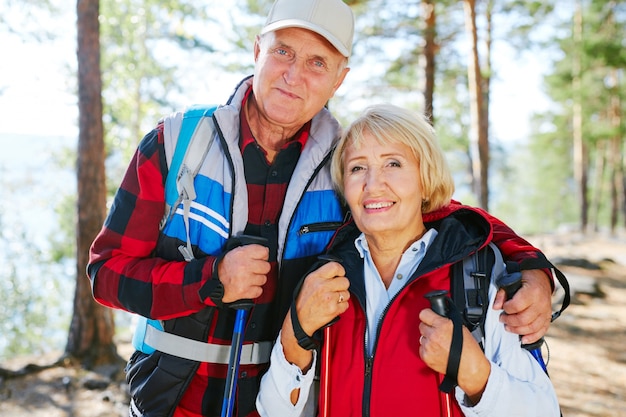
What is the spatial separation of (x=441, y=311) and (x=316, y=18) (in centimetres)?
149

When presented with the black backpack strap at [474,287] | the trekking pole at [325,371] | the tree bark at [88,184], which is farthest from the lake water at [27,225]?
the black backpack strap at [474,287]

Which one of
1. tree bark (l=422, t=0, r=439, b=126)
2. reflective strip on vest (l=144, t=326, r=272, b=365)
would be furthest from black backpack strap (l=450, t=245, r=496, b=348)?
tree bark (l=422, t=0, r=439, b=126)

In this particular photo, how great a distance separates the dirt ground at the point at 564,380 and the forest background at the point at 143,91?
51 cm

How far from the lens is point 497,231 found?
2.34m

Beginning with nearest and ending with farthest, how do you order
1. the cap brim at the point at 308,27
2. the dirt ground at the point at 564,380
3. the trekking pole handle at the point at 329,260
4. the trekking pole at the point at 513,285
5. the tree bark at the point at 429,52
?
the trekking pole at the point at 513,285 → the trekking pole handle at the point at 329,260 → the cap brim at the point at 308,27 → the dirt ground at the point at 564,380 → the tree bark at the point at 429,52

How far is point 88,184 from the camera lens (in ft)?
21.9

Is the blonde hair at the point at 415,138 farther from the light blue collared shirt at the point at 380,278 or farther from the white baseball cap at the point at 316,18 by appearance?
the white baseball cap at the point at 316,18

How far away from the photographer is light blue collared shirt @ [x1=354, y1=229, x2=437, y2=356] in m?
2.18

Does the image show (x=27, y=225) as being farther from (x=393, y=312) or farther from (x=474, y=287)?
(x=474, y=287)

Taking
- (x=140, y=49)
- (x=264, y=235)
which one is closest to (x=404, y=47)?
(x=140, y=49)

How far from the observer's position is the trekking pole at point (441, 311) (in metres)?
1.83

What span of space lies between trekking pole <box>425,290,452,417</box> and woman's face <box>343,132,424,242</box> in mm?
460

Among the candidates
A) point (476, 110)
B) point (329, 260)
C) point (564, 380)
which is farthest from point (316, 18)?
point (476, 110)

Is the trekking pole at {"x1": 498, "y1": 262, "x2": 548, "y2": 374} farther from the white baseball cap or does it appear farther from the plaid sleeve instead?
the white baseball cap
